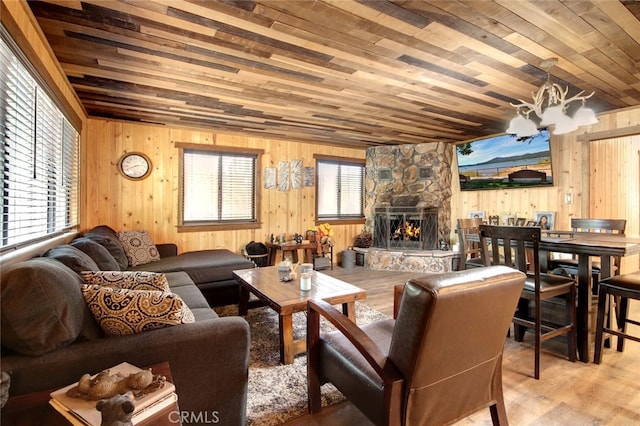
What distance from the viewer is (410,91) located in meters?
3.21

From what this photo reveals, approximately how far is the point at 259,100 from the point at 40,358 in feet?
9.70

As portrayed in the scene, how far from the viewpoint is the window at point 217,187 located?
4680mm

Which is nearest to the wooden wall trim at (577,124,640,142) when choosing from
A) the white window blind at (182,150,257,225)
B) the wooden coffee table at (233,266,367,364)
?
the wooden coffee table at (233,266,367,364)

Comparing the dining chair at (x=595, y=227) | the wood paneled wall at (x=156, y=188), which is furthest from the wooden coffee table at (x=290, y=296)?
the dining chair at (x=595, y=227)

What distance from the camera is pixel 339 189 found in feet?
19.8

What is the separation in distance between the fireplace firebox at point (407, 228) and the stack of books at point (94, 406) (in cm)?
496

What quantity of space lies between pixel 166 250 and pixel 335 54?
130 inches

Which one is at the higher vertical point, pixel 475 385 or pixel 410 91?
pixel 410 91

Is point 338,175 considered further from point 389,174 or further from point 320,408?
point 320,408

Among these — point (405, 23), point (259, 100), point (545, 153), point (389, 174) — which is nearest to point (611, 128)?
point (545, 153)

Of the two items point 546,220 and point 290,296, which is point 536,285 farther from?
point 546,220

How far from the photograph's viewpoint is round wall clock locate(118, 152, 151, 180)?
4.20 m

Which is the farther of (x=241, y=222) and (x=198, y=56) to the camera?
(x=241, y=222)

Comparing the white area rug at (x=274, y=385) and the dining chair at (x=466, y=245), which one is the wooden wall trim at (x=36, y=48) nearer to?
the white area rug at (x=274, y=385)
